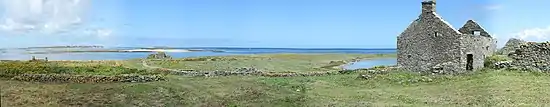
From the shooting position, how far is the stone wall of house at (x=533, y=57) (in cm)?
2855

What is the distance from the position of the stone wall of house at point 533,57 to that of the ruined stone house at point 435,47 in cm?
201

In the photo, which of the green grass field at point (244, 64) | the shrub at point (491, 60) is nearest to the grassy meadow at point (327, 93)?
the shrub at point (491, 60)

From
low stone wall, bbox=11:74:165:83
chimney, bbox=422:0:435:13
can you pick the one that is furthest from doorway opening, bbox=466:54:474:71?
low stone wall, bbox=11:74:165:83

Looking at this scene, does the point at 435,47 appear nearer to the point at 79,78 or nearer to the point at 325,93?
the point at 325,93

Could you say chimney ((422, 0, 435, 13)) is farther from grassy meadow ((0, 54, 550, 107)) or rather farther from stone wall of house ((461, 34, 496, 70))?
grassy meadow ((0, 54, 550, 107))

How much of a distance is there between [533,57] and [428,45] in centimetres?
482

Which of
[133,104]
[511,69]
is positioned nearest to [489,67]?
[511,69]

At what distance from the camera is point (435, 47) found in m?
30.0

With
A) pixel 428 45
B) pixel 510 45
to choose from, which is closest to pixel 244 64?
pixel 510 45

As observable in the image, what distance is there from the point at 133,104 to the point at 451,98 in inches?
408

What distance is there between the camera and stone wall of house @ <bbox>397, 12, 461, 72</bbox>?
2927cm

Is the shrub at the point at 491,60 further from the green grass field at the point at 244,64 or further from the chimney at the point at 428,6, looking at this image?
the green grass field at the point at 244,64

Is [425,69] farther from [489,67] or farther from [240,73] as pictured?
[240,73]

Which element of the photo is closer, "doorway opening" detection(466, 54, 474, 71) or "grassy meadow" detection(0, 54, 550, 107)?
"grassy meadow" detection(0, 54, 550, 107)
